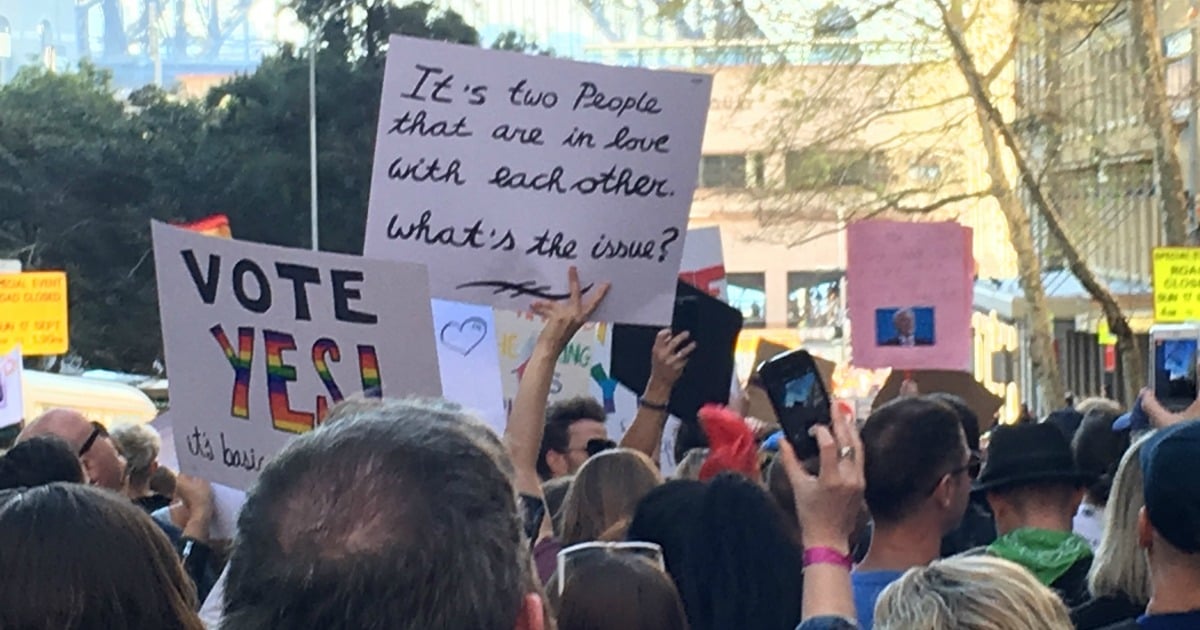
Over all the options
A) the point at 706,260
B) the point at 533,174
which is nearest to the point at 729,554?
the point at 533,174

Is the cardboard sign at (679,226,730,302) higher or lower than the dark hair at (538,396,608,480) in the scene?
higher

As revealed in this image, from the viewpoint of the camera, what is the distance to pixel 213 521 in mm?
5184

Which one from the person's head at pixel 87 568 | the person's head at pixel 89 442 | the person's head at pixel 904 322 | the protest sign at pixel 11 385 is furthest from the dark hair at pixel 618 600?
the protest sign at pixel 11 385

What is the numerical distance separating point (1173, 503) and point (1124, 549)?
56 centimetres

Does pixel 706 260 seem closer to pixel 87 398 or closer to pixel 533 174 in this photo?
pixel 533 174

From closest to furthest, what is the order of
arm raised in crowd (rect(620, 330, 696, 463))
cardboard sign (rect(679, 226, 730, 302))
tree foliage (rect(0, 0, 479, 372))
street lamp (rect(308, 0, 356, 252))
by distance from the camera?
arm raised in crowd (rect(620, 330, 696, 463))
cardboard sign (rect(679, 226, 730, 302))
street lamp (rect(308, 0, 356, 252))
tree foliage (rect(0, 0, 479, 372))

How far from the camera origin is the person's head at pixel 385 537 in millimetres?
2039

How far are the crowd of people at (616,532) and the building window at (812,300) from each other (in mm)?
64172

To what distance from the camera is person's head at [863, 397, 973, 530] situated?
13.7ft

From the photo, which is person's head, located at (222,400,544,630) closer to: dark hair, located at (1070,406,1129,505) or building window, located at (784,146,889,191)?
dark hair, located at (1070,406,1129,505)

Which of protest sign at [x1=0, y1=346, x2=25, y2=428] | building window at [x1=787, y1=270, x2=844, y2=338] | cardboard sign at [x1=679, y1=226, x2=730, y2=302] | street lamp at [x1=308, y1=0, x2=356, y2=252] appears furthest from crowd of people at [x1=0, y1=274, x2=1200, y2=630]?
building window at [x1=787, y1=270, x2=844, y2=338]

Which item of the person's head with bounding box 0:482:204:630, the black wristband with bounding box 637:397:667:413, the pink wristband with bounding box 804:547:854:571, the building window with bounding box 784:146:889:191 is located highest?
the building window with bounding box 784:146:889:191

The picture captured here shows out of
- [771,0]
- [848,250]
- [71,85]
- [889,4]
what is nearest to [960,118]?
[771,0]

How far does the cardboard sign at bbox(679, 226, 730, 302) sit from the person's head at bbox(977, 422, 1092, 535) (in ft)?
21.0
